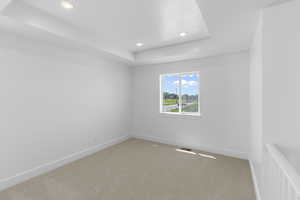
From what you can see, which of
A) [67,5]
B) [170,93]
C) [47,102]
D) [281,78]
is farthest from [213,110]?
[47,102]

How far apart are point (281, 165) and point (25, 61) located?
11.3ft

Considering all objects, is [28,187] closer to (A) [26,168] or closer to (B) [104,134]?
(A) [26,168]

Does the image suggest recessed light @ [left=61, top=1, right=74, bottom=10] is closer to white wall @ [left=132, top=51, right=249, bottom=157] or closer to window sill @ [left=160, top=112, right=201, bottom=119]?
white wall @ [left=132, top=51, right=249, bottom=157]

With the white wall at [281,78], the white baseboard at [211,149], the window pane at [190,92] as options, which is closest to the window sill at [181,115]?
the window pane at [190,92]

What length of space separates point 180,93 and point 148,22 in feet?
7.22

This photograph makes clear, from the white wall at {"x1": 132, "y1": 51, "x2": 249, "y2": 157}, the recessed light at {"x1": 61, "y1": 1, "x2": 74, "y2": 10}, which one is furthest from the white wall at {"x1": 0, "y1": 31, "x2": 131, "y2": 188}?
the white wall at {"x1": 132, "y1": 51, "x2": 249, "y2": 157}

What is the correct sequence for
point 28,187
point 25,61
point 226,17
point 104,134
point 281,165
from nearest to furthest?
point 281,165
point 226,17
point 28,187
point 25,61
point 104,134

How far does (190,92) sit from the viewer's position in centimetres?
377

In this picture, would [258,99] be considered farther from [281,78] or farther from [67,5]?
[67,5]

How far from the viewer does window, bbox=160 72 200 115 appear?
145 inches

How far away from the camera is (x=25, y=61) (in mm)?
2271

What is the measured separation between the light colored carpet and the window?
4.14 ft

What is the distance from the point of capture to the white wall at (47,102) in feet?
6.98

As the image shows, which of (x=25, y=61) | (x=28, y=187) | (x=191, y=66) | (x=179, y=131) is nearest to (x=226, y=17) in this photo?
(x=191, y=66)
